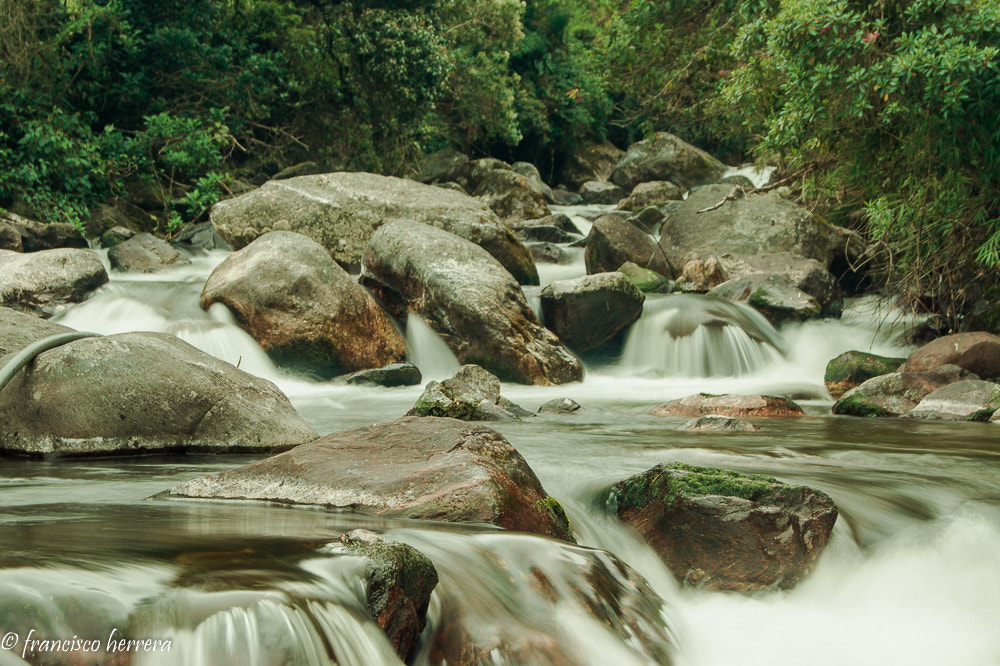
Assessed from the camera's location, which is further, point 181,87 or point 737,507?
point 181,87

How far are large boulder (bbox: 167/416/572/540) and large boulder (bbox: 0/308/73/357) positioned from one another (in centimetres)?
281

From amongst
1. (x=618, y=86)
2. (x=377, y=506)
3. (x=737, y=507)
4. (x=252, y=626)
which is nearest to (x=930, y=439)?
(x=737, y=507)

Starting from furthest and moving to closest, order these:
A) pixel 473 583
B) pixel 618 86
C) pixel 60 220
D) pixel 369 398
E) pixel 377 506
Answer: pixel 618 86
pixel 60 220
pixel 369 398
pixel 377 506
pixel 473 583

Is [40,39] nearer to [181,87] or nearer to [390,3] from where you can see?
[181,87]

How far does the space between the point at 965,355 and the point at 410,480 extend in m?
7.31

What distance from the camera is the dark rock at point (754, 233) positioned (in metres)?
14.5

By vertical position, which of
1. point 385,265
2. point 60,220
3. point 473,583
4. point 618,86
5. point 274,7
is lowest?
point 473,583

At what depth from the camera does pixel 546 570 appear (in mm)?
3133

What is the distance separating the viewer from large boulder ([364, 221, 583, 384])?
10078 millimetres

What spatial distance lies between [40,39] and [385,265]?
10.0 m

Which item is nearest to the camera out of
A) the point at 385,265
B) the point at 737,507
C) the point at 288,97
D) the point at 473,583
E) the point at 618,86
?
the point at 473,583

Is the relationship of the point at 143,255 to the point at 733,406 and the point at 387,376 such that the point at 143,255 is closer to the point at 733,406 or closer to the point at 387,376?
the point at 387,376

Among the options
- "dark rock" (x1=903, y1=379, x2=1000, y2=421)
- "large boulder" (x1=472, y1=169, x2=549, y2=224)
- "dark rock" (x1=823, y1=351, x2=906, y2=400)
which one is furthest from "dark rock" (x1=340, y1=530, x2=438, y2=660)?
"large boulder" (x1=472, y1=169, x2=549, y2=224)

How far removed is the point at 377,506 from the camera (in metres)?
3.58
